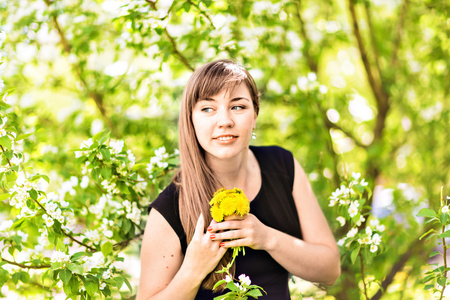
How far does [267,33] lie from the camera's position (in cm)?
298

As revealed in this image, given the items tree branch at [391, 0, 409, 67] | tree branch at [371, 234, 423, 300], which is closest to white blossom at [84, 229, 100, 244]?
tree branch at [371, 234, 423, 300]

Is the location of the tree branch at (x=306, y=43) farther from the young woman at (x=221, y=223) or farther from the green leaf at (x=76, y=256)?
the green leaf at (x=76, y=256)

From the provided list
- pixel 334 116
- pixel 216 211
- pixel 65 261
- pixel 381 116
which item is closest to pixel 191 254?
pixel 216 211

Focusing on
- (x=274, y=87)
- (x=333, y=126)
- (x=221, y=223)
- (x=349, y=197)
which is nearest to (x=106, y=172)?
(x=221, y=223)

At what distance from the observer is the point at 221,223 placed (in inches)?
63.1

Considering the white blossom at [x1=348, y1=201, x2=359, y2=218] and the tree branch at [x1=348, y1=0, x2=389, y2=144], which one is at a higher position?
the tree branch at [x1=348, y1=0, x2=389, y2=144]

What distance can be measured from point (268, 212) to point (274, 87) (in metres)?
1.45

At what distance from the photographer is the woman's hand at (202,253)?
5.37 feet

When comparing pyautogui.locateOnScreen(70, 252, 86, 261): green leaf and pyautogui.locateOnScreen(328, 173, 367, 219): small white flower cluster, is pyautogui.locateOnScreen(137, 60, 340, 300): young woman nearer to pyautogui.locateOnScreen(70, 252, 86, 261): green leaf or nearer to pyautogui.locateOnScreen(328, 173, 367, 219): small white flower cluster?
pyautogui.locateOnScreen(328, 173, 367, 219): small white flower cluster

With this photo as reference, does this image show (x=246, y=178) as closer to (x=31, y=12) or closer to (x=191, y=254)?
(x=191, y=254)

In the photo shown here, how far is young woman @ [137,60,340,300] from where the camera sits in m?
1.68

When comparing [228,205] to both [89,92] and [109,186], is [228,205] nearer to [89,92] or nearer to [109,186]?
[109,186]

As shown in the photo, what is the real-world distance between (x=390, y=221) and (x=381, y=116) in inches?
51.4

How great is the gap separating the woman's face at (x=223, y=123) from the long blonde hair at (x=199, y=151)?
0.03 metres
